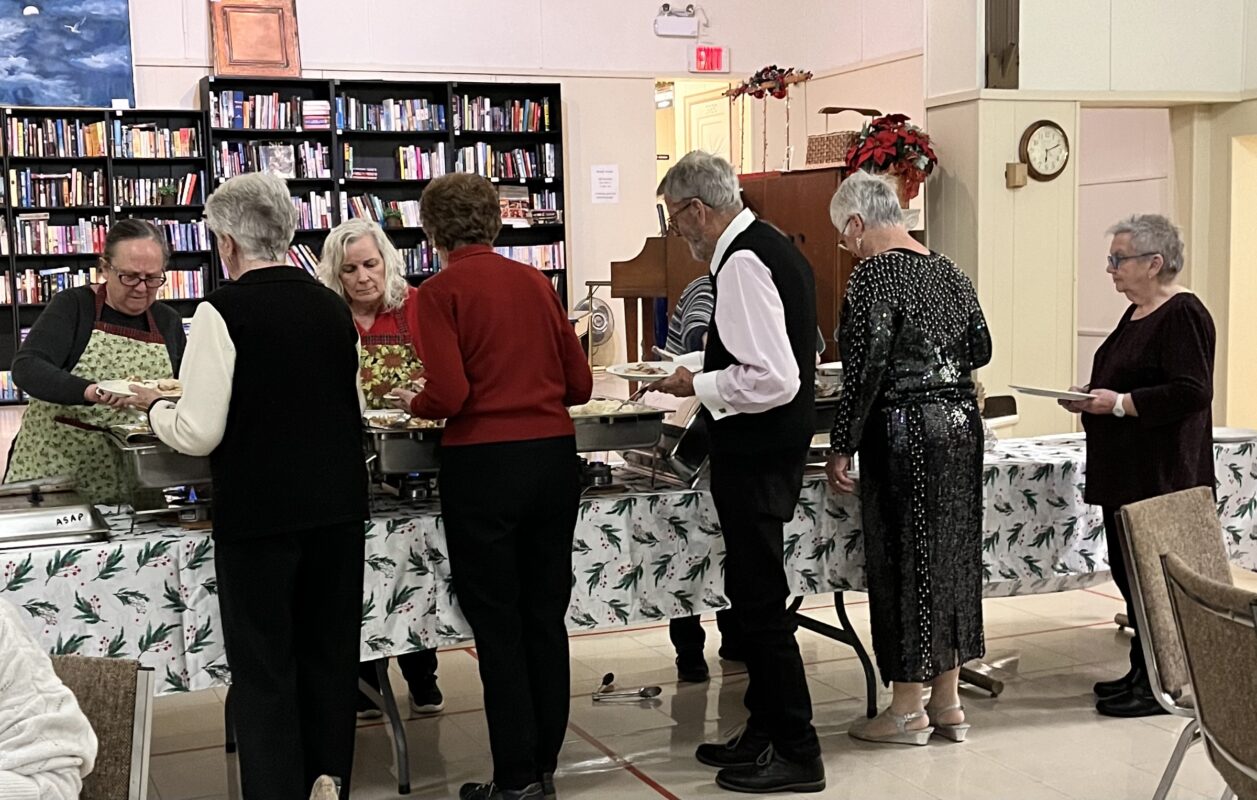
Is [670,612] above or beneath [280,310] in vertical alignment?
beneath

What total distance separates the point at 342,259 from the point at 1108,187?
641 cm

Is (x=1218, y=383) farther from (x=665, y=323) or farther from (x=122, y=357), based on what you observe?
(x=122, y=357)

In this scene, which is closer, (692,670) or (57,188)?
(692,670)

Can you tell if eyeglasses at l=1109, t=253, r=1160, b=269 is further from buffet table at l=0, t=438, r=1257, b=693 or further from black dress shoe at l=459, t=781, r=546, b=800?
black dress shoe at l=459, t=781, r=546, b=800

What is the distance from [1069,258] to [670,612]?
168 inches

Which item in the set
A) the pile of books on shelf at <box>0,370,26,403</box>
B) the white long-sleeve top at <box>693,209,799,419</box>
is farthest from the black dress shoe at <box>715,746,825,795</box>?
the pile of books on shelf at <box>0,370,26,403</box>

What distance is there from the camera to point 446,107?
9875mm

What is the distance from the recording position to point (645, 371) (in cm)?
374

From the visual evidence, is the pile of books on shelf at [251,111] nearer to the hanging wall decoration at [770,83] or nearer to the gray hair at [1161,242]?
the hanging wall decoration at [770,83]

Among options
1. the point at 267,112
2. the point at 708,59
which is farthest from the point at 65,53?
the point at 708,59

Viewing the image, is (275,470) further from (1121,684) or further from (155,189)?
(155,189)

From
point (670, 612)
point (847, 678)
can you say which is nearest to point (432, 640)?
point (670, 612)

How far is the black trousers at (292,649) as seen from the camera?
300 centimetres

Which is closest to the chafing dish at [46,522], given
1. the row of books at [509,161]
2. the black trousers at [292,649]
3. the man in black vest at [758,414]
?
the black trousers at [292,649]
